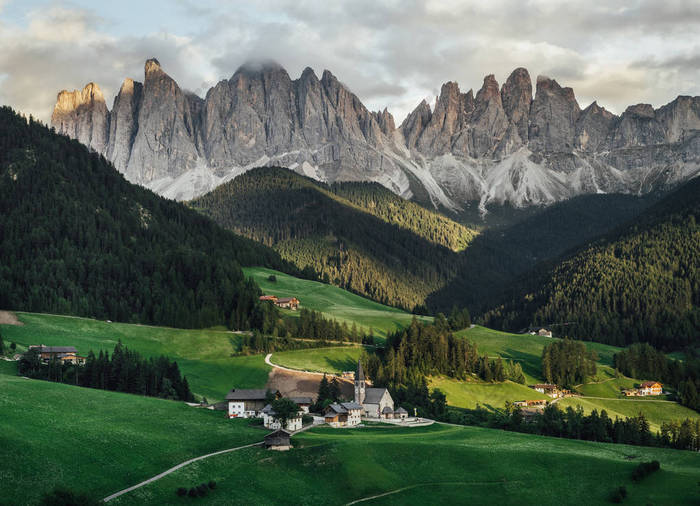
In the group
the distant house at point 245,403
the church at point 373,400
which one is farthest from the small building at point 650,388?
the distant house at point 245,403

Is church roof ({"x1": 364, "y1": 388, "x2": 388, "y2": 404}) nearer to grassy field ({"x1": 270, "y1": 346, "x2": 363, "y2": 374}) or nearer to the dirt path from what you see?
grassy field ({"x1": 270, "y1": 346, "x2": 363, "y2": 374})

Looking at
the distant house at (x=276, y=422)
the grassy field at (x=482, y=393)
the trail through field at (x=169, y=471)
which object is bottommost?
the trail through field at (x=169, y=471)

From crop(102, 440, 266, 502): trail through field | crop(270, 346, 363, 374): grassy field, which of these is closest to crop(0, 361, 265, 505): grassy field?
crop(102, 440, 266, 502): trail through field

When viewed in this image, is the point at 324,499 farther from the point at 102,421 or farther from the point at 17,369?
the point at 17,369

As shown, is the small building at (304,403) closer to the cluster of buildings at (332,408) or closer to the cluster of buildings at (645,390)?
the cluster of buildings at (332,408)

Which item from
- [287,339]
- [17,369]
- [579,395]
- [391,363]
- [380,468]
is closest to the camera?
[380,468]

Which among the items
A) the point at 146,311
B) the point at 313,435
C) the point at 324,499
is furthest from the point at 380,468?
the point at 146,311

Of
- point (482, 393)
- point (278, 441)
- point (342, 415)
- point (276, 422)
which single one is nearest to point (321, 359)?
point (482, 393)
